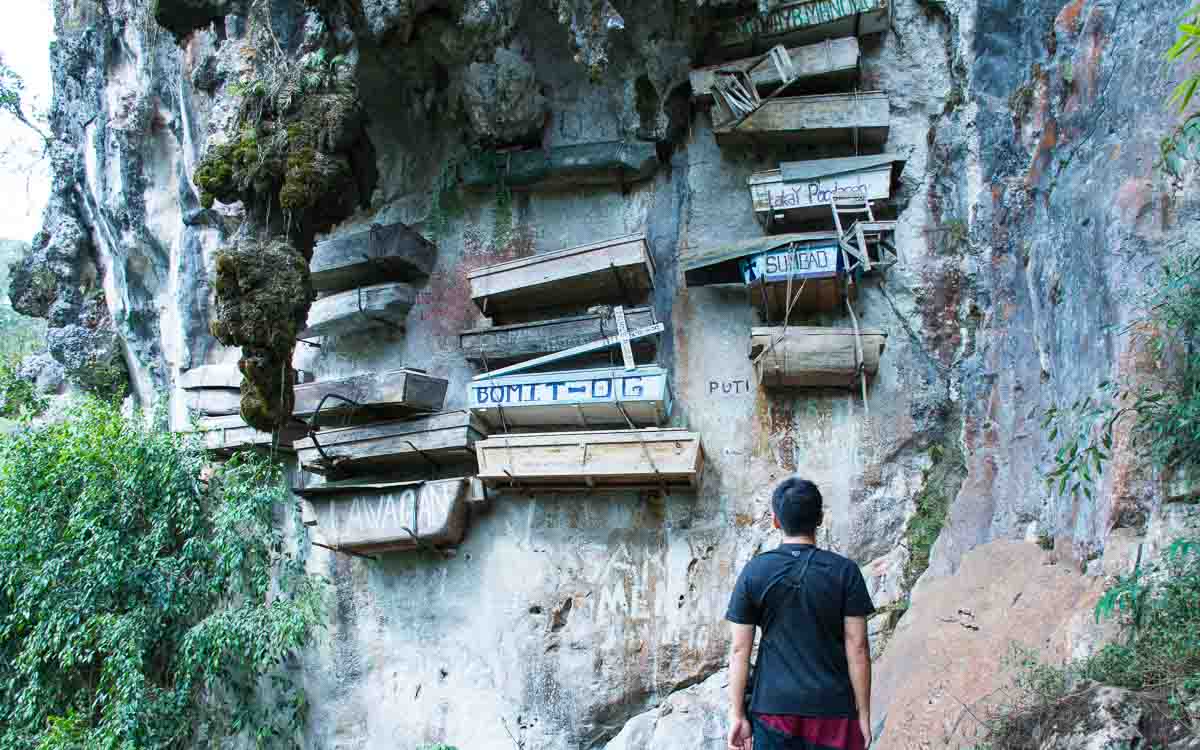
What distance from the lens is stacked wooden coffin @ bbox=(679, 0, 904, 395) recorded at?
6707 millimetres

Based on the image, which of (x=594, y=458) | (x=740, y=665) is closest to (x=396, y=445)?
(x=594, y=458)

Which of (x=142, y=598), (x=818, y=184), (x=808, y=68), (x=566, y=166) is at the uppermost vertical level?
(x=808, y=68)

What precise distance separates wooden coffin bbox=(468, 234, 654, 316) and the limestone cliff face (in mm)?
363

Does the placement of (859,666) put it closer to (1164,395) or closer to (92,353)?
(1164,395)

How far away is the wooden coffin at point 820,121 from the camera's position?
705 centimetres

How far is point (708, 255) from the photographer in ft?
23.1

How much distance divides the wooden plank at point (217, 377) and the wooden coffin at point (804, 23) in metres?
4.20

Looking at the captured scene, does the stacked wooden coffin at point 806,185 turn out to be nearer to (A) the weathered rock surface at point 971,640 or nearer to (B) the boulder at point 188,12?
(A) the weathered rock surface at point 971,640

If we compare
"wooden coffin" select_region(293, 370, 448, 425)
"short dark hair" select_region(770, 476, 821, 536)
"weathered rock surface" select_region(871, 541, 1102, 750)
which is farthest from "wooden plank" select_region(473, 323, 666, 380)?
"short dark hair" select_region(770, 476, 821, 536)

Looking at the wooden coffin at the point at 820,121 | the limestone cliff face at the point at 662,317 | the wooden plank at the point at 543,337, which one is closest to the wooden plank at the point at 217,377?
the limestone cliff face at the point at 662,317

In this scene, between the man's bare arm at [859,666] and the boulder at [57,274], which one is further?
the boulder at [57,274]

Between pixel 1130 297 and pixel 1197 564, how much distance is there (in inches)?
55.1

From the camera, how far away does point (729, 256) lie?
6941 millimetres

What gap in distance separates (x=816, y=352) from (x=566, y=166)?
2.34 m
